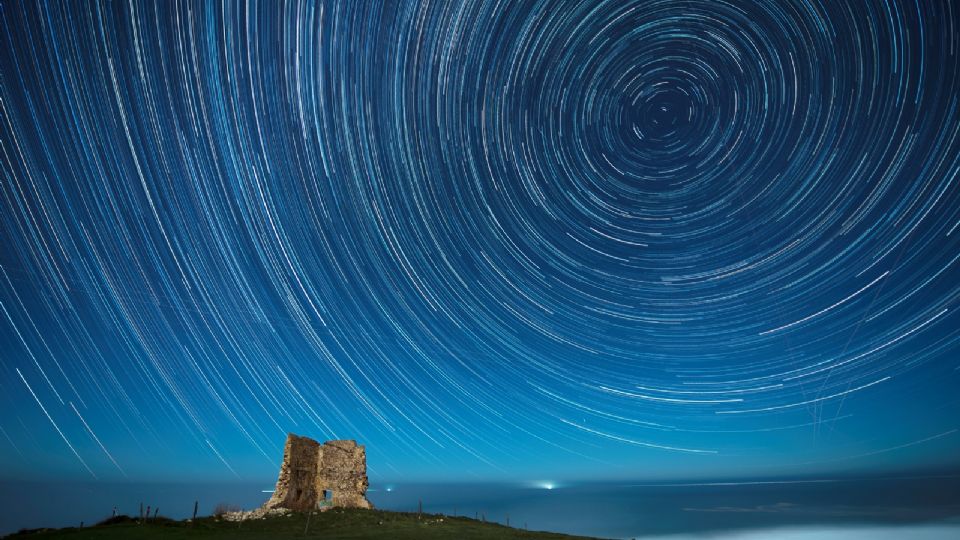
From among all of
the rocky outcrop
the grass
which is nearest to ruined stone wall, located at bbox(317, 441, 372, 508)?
the rocky outcrop

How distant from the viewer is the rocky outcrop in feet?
83.0

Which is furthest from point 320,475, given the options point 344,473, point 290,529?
point 290,529

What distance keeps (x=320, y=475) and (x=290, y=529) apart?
7.18m

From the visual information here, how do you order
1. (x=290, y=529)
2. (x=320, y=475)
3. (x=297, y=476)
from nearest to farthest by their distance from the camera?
(x=290, y=529) → (x=297, y=476) → (x=320, y=475)

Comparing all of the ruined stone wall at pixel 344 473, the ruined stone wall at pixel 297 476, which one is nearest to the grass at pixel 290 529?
the ruined stone wall at pixel 297 476

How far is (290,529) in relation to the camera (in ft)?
64.9

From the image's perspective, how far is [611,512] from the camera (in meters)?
71.8

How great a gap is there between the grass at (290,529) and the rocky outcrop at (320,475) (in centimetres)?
249

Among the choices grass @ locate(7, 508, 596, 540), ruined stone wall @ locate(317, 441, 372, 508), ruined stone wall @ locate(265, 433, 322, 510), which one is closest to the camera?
grass @ locate(7, 508, 596, 540)

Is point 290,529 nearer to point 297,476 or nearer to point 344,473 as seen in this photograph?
point 297,476

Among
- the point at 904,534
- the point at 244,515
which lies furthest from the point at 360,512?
the point at 904,534

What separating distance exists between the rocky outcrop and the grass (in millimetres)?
2494

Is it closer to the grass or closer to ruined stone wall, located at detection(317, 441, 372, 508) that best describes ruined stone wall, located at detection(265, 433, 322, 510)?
ruined stone wall, located at detection(317, 441, 372, 508)

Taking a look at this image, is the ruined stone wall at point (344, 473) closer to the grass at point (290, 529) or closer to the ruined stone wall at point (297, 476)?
the ruined stone wall at point (297, 476)
